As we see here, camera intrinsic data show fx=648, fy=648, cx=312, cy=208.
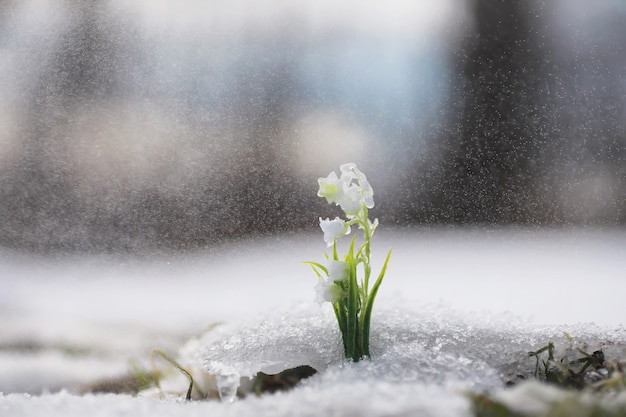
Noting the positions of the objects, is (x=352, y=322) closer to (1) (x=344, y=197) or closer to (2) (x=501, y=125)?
(1) (x=344, y=197)

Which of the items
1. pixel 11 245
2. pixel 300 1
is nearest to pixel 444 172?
pixel 300 1

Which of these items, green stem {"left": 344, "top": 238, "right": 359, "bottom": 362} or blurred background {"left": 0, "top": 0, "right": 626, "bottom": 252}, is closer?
green stem {"left": 344, "top": 238, "right": 359, "bottom": 362}

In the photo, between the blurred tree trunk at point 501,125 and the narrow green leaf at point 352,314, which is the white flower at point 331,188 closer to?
the narrow green leaf at point 352,314

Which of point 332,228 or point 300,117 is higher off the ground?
point 300,117

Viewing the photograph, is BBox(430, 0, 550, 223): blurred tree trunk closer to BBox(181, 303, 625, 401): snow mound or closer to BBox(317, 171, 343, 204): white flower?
BBox(181, 303, 625, 401): snow mound

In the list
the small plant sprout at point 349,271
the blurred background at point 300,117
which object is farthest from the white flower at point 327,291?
the blurred background at point 300,117

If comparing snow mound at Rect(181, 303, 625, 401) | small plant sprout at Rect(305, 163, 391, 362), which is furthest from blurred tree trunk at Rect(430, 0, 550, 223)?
small plant sprout at Rect(305, 163, 391, 362)

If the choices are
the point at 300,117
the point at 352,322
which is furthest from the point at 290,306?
the point at 300,117

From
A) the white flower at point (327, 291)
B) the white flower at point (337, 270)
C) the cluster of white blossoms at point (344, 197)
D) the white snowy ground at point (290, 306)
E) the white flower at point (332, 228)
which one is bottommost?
the white snowy ground at point (290, 306)
